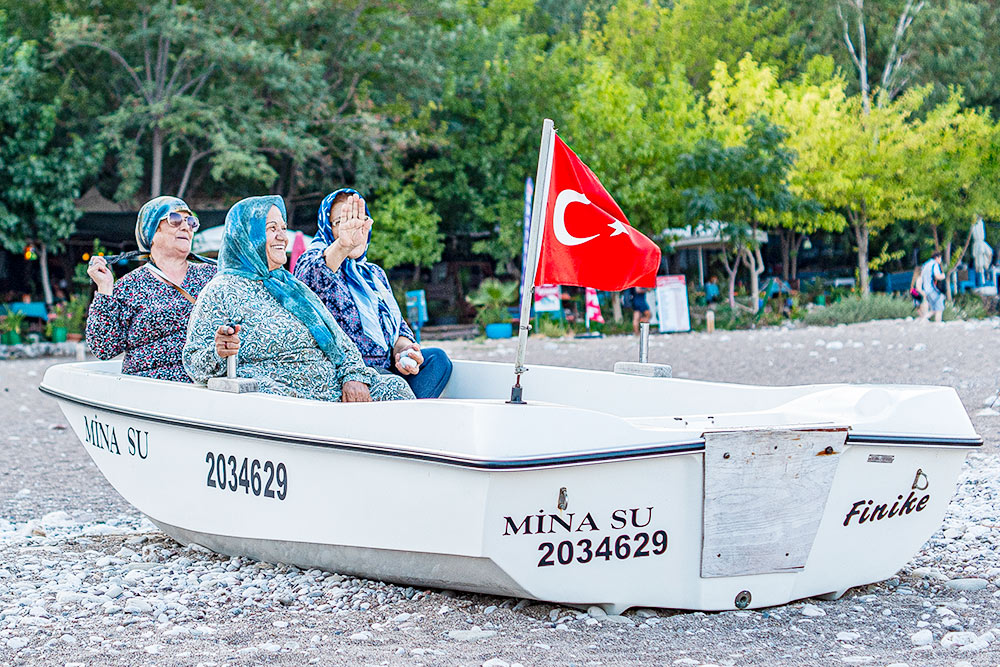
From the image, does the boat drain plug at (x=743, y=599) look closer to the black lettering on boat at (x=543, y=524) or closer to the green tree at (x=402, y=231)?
the black lettering on boat at (x=543, y=524)

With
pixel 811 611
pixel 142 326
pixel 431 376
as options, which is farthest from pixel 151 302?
pixel 811 611

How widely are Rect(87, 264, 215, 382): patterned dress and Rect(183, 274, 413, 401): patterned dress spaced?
2.38 ft

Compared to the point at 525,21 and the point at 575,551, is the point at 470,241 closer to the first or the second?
the point at 525,21

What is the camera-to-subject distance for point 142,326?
568 cm

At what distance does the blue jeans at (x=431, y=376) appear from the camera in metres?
5.78

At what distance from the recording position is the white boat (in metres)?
3.70

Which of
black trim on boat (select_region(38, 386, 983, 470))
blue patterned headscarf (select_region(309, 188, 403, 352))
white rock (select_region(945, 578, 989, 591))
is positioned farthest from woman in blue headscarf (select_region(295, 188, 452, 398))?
white rock (select_region(945, 578, 989, 591))

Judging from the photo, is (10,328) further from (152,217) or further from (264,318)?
(264,318)

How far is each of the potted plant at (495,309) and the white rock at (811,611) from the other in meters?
17.5

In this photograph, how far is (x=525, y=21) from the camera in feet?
121

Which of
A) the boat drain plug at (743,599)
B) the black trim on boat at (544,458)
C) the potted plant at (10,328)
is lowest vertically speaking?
the potted plant at (10,328)

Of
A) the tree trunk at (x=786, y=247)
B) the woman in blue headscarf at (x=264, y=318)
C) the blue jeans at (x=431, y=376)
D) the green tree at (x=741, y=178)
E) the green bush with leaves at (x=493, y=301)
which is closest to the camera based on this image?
the woman in blue headscarf at (x=264, y=318)

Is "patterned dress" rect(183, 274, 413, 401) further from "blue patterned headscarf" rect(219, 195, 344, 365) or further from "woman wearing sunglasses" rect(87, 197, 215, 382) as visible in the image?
"woman wearing sunglasses" rect(87, 197, 215, 382)

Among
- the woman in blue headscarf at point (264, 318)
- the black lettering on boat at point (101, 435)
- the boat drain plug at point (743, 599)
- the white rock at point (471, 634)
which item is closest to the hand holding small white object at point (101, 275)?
the black lettering on boat at point (101, 435)
